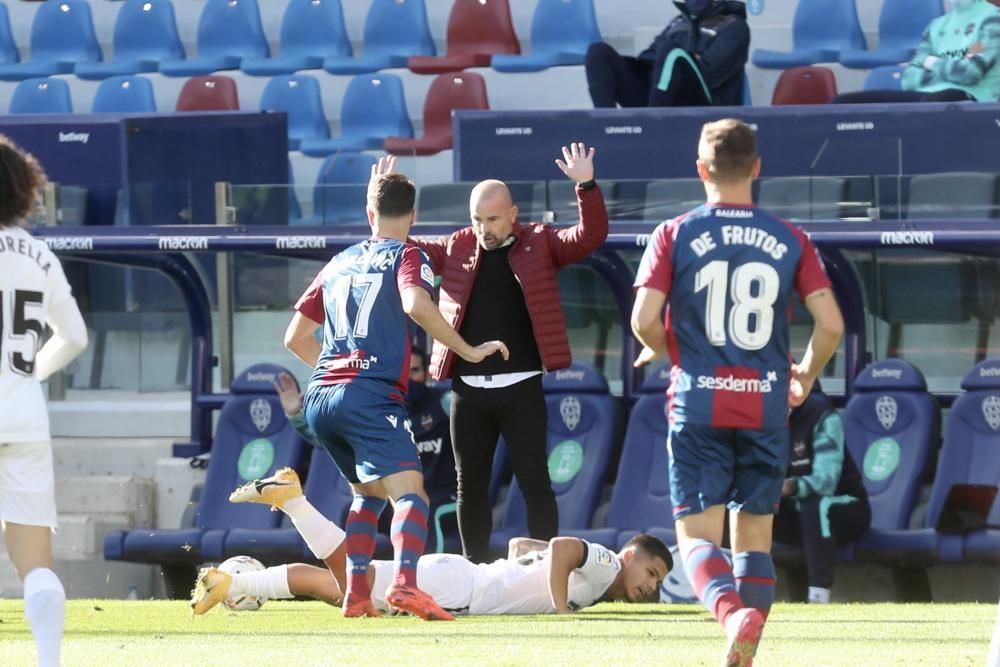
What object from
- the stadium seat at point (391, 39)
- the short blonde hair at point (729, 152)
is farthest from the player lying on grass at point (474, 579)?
the stadium seat at point (391, 39)

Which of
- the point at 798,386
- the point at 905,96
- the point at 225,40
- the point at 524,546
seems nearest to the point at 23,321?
the point at 798,386

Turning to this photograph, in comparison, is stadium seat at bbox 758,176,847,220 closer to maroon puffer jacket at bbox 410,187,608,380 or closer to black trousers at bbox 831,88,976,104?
black trousers at bbox 831,88,976,104

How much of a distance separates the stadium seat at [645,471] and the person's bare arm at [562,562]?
3083 mm

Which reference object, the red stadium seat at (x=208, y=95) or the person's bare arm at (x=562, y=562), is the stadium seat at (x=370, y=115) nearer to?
the red stadium seat at (x=208, y=95)

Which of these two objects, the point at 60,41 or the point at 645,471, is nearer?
the point at 645,471

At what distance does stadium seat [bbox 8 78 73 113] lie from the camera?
53.8 feet

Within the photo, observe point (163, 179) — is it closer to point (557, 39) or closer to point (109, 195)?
point (109, 195)

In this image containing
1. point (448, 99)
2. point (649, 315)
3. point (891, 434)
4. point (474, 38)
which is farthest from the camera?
point (474, 38)

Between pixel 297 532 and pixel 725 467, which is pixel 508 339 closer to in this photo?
pixel 725 467

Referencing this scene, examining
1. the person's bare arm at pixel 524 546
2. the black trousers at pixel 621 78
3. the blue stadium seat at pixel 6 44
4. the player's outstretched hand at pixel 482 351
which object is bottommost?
the person's bare arm at pixel 524 546

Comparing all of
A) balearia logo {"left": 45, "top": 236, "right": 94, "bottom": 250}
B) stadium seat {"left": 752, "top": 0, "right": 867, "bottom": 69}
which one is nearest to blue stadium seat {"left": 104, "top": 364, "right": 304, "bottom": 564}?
balearia logo {"left": 45, "top": 236, "right": 94, "bottom": 250}

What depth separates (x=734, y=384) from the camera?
543cm

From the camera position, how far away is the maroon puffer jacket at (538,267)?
8.22m

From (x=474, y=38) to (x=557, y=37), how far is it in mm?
771
